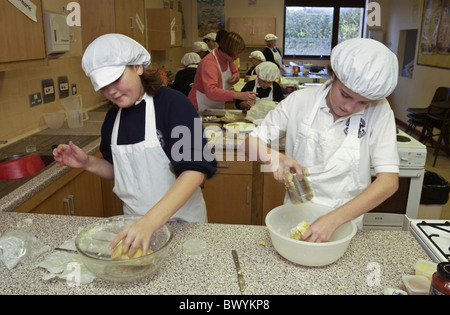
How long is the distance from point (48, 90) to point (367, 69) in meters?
2.47

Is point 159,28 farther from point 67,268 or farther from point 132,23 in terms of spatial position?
point 67,268

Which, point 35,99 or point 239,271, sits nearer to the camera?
point 239,271

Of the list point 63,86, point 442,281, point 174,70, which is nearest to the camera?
point 442,281

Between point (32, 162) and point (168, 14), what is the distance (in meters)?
4.00

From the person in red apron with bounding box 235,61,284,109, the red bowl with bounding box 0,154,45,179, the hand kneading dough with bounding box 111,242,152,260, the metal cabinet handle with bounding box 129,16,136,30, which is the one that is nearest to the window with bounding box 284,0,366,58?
the person in red apron with bounding box 235,61,284,109

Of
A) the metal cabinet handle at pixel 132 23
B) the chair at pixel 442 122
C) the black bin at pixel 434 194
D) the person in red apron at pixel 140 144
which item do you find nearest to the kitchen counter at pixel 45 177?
the person in red apron at pixel 140 144

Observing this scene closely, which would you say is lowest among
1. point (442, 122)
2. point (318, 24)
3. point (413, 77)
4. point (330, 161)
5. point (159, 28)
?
point (442, 122)

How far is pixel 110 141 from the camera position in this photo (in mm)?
1608

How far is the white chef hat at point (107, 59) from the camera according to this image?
124 cm

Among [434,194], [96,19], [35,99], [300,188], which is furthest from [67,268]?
[434,194]

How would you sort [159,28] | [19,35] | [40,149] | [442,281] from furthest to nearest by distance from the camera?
[159,28], [40,149], [19,35], [442,281]

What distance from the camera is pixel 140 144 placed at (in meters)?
1.48
